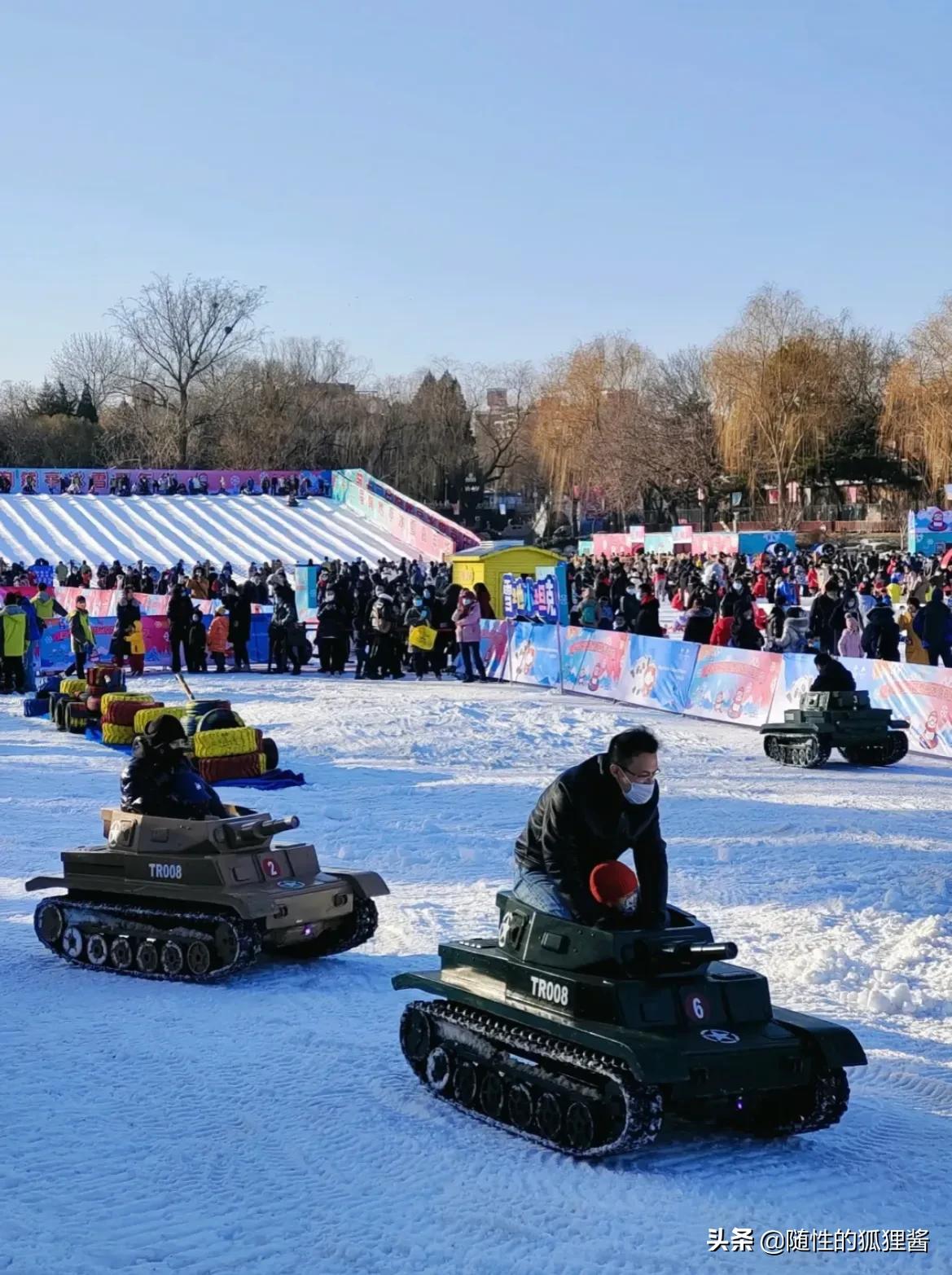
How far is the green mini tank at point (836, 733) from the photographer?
16.2 m

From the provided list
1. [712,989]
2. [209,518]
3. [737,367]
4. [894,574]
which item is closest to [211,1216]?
[712,989]

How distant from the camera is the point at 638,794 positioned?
20.0 feet

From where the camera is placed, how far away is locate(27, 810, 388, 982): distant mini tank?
851 centimetres

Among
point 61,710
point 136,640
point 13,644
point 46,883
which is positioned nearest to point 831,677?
point 61,710

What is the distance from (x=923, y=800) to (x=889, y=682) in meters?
4.05

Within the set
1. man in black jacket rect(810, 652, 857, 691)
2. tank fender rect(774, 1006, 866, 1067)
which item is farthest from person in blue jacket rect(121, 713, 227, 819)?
man in black jacket rect(810, 652, 857, 691)

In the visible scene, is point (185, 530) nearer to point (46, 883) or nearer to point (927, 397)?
point (927, 397)

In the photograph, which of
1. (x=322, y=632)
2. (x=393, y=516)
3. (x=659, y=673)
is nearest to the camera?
(x=659, y=673)

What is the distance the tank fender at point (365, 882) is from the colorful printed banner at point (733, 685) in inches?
429

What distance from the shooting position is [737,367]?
192ft

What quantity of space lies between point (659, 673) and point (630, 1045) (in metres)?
16.0

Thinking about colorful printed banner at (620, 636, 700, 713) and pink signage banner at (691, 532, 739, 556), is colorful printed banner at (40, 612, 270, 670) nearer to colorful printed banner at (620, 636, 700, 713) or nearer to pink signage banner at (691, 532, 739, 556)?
colorful printed banner at (620, 636, 700, 713)

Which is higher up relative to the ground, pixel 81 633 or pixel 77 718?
pixel 81 633

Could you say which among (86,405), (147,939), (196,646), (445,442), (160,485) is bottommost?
(147,939)
